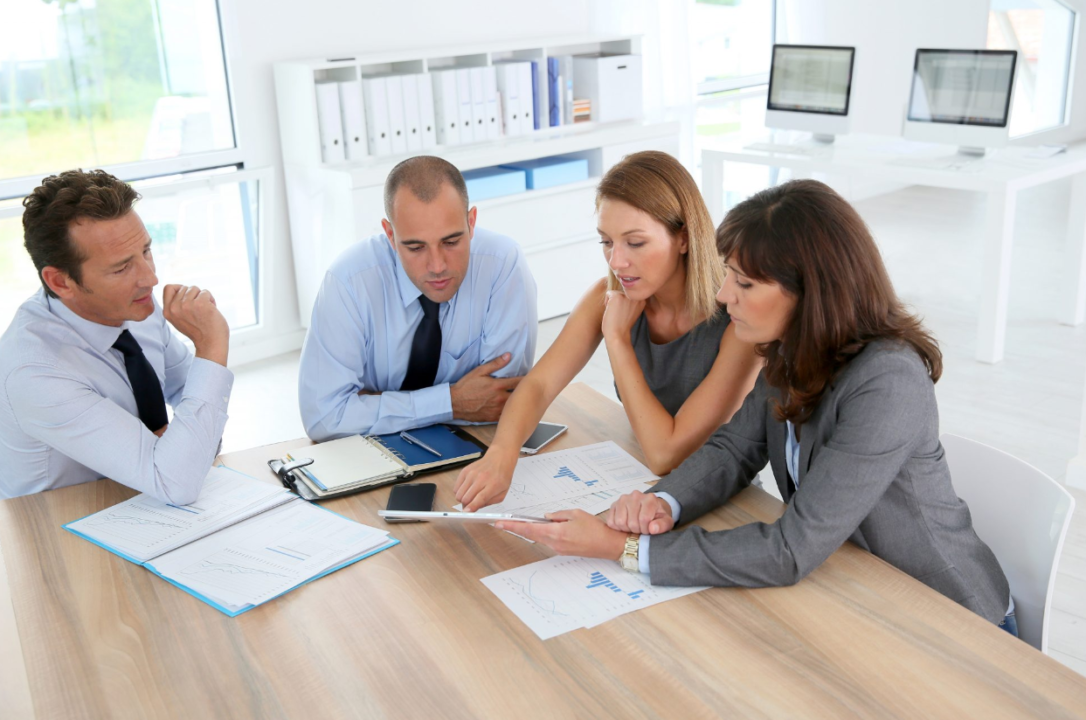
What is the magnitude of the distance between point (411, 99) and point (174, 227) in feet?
3.97

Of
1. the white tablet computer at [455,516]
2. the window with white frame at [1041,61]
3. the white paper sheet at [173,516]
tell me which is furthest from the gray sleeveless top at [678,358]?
the window with white frame at [1041,61]

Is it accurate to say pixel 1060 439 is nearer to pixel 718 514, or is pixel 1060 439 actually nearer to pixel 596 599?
pixel 718 514

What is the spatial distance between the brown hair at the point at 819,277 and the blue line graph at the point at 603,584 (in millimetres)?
408

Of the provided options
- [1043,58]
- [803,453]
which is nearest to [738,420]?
[803,453]

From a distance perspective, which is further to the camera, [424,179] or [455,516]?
[424,179]

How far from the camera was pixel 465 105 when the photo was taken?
14.8 ft

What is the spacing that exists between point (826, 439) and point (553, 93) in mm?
3662

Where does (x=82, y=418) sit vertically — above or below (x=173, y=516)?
above

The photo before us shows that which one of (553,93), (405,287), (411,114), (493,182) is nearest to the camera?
(405,287)

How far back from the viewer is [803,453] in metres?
1.62

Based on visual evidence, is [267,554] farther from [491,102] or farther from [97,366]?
[491,102]

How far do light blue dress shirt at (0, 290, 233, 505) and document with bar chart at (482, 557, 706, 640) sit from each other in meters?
0.66

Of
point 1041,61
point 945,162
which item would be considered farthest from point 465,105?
point 1041,61

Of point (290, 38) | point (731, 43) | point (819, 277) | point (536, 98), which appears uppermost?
point (290, 38)
